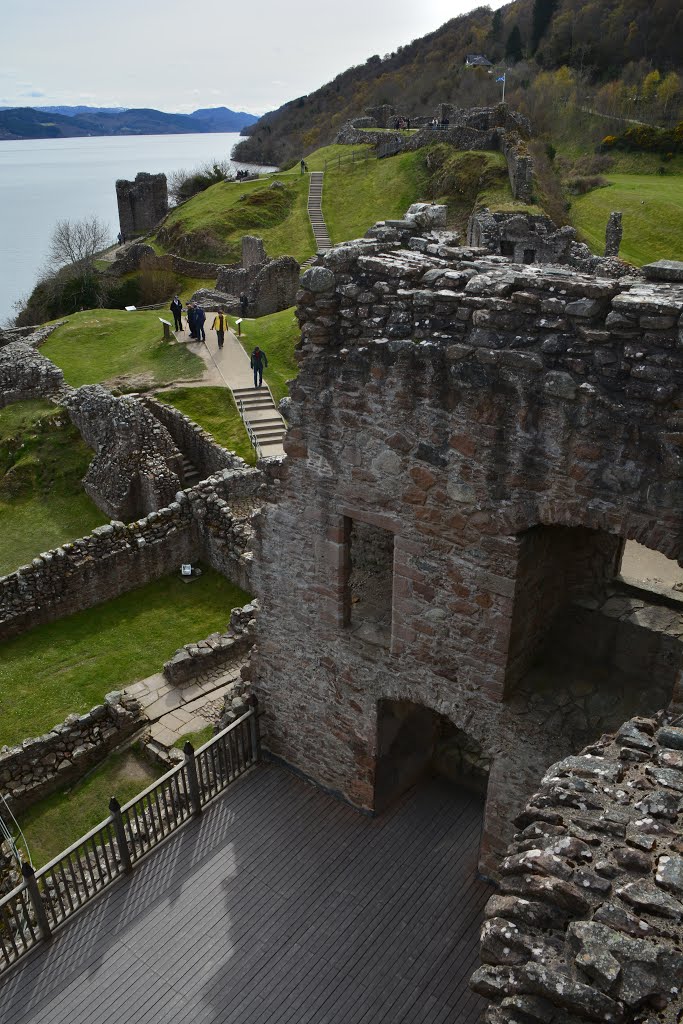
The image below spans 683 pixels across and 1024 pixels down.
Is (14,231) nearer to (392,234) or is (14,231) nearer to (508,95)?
(508,95)

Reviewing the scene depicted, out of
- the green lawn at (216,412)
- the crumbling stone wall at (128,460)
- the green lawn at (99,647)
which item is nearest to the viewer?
the green lawn at (99,647)

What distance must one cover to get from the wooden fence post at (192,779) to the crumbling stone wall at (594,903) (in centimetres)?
515

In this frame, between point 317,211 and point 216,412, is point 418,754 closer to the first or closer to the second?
point 216,412

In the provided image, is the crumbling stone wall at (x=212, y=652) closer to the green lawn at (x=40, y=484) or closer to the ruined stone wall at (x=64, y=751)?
the ruined stone wall at (x=64, y=751)

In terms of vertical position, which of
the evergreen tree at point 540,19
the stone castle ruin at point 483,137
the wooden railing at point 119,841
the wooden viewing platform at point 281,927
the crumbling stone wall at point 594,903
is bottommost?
the wooden viewing platform at point 281,927

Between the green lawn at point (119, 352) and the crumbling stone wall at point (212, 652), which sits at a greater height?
the green lawn at point (119, 352)

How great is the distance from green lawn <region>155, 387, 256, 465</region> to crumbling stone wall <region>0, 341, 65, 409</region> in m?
4.09

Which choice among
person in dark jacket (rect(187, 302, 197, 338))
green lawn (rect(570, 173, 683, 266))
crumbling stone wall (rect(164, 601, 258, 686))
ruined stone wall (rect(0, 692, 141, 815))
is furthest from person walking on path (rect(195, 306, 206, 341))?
green lawn (rect(570, 173, 683, 266))

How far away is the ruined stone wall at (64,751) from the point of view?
1131cm

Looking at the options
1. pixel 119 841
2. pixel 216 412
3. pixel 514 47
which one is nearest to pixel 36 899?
pixel 119 841

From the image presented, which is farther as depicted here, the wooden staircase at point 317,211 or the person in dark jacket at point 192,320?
the wooden staircase at point 317,211

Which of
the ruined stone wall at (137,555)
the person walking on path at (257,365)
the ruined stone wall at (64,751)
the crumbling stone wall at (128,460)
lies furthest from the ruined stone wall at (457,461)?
the person walking on path at (257,365)

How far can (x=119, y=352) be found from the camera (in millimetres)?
26562

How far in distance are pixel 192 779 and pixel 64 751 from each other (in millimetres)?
3856
